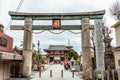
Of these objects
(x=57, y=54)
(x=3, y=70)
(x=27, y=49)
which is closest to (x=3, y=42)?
(x=3, y=70)

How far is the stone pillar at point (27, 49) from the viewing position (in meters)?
19.6

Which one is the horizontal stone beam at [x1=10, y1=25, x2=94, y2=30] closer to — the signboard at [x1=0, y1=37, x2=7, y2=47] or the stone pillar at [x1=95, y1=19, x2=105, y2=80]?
the signboard at [x1=0, y1=37, x2=7, y2=47]

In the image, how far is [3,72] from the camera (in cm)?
1605

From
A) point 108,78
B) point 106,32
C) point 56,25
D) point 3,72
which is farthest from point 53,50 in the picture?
point 108,78

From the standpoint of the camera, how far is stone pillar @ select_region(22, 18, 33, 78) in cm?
1962

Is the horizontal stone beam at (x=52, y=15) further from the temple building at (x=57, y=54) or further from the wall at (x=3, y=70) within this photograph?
the temple building at (x=57, y=54)

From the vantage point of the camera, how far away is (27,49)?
20.0 m

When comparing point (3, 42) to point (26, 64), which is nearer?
point (3, 42)

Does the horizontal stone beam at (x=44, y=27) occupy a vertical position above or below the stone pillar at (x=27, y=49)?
above

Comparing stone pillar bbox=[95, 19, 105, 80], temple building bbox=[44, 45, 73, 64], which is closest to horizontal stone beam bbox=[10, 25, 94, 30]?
stone pillar bbox=[95, 19, 105, 80]

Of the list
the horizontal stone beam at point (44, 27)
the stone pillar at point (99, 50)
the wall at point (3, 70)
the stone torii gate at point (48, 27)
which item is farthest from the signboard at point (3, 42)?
the stone pillar at point (99, 50)

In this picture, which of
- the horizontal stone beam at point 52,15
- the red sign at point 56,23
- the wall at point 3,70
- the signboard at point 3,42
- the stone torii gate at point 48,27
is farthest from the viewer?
the red sign at point 56,23

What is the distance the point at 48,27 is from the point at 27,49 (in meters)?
3.81

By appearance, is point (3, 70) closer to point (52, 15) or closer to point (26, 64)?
point (26, 64)
